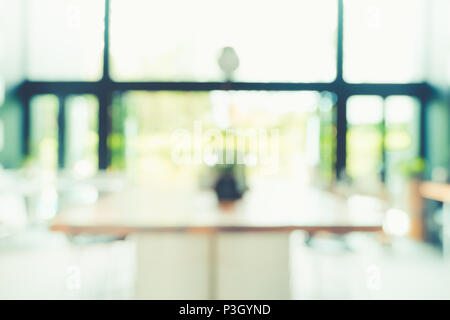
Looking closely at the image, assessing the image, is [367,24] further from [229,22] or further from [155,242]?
[155,242]

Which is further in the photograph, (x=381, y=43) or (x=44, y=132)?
(x=44, y=132)

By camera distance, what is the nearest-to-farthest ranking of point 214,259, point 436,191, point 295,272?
point 214,259 → point 295,272 → point 436,191

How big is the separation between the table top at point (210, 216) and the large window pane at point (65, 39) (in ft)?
13.9

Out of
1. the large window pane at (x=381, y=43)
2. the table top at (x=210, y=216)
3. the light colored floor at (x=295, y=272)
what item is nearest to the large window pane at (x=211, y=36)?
the large window pane at (x=381, y=43)

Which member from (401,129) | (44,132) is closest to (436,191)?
(401,129)

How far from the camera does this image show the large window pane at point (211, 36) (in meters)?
5.86

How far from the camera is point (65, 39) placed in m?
6.12

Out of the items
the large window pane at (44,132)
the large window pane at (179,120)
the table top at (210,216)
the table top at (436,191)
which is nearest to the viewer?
the table top at (210,216)

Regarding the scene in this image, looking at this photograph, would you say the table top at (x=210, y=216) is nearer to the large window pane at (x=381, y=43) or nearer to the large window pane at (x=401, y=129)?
the large window pane at (x=401, y=129)

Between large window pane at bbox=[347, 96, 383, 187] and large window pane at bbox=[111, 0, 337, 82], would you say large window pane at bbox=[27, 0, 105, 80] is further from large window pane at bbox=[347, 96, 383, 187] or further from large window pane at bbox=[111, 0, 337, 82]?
large window pane at bbox=[347, 96, 383, 187]

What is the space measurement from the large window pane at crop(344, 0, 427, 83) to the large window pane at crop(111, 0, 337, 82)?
0.88 ft

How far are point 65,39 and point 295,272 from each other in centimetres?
482

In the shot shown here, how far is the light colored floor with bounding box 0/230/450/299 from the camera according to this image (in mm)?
2877

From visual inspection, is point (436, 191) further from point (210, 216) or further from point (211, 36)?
point (211, 36)
